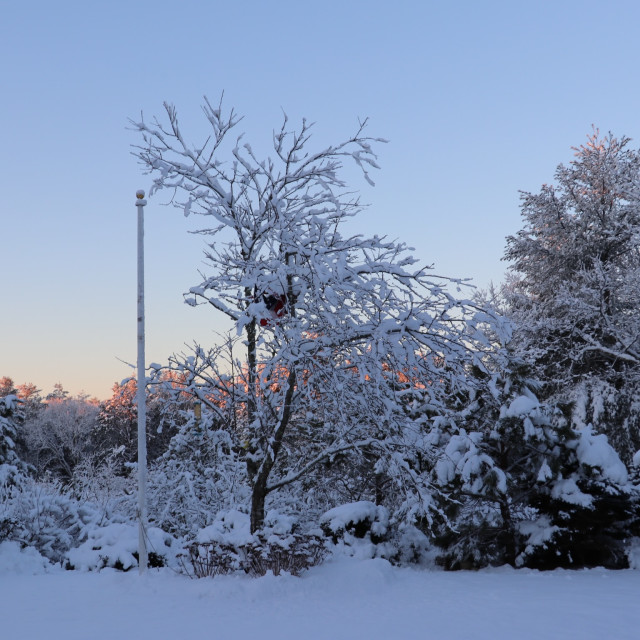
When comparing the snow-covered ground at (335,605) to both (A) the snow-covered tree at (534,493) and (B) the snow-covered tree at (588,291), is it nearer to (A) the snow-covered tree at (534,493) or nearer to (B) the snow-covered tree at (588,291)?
(A) the snow-covered tree at (534,493)

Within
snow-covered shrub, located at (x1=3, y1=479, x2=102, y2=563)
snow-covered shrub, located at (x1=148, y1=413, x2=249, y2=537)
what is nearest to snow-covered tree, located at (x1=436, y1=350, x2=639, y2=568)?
snow-covered shrub, located at (x1=148, y1=413, x2=249, y2=537)

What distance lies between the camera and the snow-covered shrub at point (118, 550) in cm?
1018

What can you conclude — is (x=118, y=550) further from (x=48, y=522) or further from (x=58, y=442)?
(x=58, y=442)

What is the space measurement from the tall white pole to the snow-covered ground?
45 cm

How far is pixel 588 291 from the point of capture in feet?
62.0

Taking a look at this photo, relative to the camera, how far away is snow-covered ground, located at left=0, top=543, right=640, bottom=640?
6176 millimetres

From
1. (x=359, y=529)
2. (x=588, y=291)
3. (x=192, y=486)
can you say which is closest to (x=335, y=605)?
(x=359, y=529)

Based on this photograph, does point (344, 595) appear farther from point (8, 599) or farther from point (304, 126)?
point (304, 126)

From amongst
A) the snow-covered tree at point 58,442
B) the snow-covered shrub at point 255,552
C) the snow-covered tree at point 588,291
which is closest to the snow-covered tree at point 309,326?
the snow-covered shrub at point 255,552

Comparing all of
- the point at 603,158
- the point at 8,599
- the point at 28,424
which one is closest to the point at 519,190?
the point at 603,158

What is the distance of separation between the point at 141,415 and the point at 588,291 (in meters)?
14.2

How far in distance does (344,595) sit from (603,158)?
18.4 metres

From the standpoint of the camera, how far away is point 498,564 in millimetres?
10180

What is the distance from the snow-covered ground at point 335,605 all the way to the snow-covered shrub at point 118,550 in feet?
1.84
